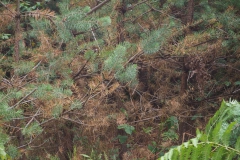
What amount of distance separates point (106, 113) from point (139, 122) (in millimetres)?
Result: 453

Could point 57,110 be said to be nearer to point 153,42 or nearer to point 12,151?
point 12,151

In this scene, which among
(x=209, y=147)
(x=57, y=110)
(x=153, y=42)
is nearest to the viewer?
(x=209, y=147)

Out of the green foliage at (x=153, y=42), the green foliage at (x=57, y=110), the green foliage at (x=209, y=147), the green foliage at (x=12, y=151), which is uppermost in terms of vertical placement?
the green foliage at (x=209, y=147)

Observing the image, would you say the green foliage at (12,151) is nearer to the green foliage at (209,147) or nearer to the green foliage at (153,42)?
the green foliage at (153,42)

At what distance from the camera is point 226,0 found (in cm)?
447

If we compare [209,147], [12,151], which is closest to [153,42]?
[12,151]

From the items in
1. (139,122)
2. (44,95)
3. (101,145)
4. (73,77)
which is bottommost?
(101,145)

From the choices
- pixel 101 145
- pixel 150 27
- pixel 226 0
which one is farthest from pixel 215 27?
pixel 101 145

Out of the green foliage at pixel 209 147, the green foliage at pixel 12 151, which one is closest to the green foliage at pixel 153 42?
the green foliage at pixel 12 151

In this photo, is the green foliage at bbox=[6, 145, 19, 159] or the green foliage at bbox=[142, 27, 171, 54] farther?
the green foliage at bbox=[142, 27, 171, 54]

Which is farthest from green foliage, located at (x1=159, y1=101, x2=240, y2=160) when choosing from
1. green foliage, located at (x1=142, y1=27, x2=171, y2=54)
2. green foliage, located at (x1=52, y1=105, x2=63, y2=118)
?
green foliage, located at (x1=142, y1=27, x2=171, y2=54)

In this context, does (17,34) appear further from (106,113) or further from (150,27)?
(150,27)

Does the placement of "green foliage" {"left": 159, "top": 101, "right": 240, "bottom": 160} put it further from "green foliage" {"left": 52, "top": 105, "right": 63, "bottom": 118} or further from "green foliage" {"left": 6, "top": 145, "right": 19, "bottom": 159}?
"green foliage" {"left": 6, "top": 145, "right": 19, "bottom": 159}

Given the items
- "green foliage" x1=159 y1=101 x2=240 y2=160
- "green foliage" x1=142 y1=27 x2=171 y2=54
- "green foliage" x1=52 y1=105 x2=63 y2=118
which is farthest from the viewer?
"green foliage" x1=142 y1=27 x2=171 y2=54
